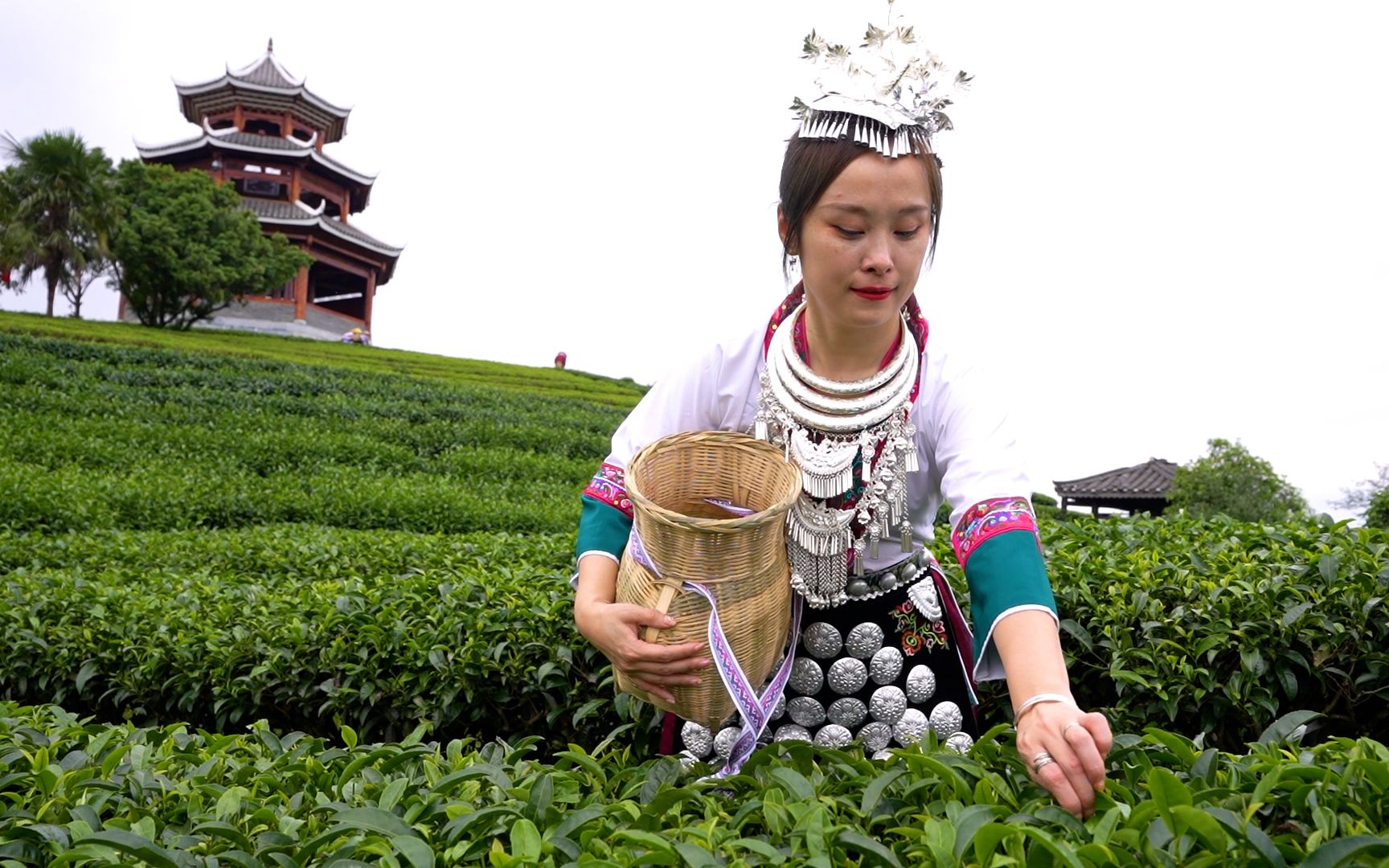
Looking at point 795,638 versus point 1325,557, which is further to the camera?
point 1325,557

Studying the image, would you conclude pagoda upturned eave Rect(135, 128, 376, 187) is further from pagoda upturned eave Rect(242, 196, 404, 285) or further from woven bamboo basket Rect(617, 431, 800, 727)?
woven bamboo basket Rect(617, 431, 800, 727)

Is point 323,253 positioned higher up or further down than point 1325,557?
higher up

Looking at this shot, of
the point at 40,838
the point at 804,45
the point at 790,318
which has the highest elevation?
the point at 804,45

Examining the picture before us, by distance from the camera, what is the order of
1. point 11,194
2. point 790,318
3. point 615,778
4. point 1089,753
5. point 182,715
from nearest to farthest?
point 1089,753, point 615,778, point 790,318, point 182,715, point 11,194

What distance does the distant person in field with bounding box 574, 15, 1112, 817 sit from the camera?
61.2 inches

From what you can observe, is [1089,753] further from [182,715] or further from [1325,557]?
[182,715]

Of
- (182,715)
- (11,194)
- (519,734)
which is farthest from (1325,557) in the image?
(11,194)

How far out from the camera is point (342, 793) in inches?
59.2

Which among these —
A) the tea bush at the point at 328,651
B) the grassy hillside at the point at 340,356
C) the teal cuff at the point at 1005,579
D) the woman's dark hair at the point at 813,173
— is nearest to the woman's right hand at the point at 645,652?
the teal cuff at the point at 1005,579

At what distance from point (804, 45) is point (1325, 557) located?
1.79 m

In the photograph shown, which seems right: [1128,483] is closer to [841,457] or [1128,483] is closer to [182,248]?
[841,457]

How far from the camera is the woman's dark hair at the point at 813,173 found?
5.25ft

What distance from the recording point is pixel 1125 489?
1970cm

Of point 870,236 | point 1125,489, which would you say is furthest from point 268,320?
point 870,236
